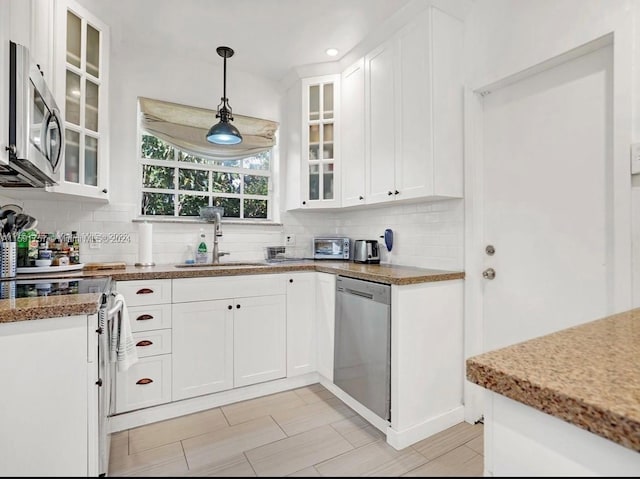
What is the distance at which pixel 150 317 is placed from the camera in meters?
2.05

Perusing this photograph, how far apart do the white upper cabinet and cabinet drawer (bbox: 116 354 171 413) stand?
182 centimetres

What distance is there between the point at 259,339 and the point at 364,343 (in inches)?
29.7

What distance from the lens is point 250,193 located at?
324 cm

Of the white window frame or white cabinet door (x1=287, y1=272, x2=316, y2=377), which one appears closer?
white cabinet door (x1=287, y1=272, x2=316, y2=377)

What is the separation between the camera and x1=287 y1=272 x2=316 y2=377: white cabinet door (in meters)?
2.51

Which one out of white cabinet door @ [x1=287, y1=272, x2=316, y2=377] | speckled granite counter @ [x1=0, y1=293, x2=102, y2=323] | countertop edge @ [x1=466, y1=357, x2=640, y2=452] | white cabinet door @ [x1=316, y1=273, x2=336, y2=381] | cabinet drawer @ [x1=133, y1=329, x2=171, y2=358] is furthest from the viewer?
white cabinet door @ [x1=287, y1=272, x2=316, y2=377]

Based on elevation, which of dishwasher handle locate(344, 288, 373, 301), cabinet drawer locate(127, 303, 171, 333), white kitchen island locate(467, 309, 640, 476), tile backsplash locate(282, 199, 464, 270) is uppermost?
tile backsplash locate(282, 199, 464, 270)

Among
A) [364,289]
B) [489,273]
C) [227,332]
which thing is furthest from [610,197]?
[227,332]

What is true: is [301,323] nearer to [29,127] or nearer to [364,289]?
[364,289]

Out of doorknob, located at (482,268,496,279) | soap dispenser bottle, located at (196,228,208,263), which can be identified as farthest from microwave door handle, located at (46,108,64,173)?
doorknob, located at (482,268,496,279)

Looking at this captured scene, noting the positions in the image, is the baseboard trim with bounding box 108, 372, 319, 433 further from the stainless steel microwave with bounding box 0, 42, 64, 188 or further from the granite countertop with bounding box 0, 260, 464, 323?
the stainless steel microwave with bounding box 0, 42, 64, 188

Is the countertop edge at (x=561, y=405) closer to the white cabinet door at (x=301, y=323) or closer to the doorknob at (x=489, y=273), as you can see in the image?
the doorknob at (x=489, y=273)

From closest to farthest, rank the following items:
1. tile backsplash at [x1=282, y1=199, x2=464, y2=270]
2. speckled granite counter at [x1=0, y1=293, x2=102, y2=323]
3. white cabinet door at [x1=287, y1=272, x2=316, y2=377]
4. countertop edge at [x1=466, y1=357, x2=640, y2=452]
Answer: countertop edge at [x1=466, y1=357, x2=640, y2=452]
speckled granite counter at [x1=0, y1=293, x2=102, y2=323]
tile backsplash at [x1=282, y1=199, x2=464, y2=270]
white cabinet door at [x1=287, y1=272, x2=316, y2=377]

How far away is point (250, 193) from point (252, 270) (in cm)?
111
